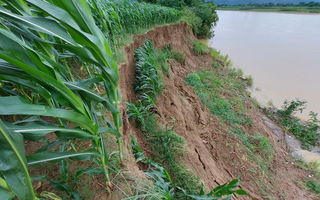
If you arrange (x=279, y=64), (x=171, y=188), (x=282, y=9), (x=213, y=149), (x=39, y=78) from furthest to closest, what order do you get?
(x=282, y=9) < (x=279, y=64) < (x=213, y=149) < (x=171, y=188) < (x=39, y=78)

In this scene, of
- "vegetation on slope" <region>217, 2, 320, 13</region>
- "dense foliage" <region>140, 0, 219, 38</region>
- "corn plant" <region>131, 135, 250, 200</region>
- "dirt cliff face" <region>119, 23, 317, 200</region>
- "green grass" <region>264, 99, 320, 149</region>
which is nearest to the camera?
"corn plant" <region>131, 135, 250, 200</region>

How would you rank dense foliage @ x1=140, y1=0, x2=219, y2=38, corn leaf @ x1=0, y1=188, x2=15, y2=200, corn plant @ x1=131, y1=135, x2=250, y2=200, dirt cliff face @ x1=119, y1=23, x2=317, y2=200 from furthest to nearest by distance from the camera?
dense foliage @ x1=140, y1=0, x2=219, y2=38 → dirt cliff face @ x1=119, y1=23, x2=317, y2=200 → corn plant @ x1=131, y1=135, x2=250, y2=200 → corn leaf @ x1=0, y1=188, x2=15, y2=200

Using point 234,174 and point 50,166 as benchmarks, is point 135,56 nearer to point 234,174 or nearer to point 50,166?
point 50,166

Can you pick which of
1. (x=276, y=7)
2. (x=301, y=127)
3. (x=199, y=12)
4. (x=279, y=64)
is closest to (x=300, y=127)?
(x=301, y=127)

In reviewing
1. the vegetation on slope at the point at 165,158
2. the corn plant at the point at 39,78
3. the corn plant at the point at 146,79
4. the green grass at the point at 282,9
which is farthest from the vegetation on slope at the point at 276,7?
the corn plant at the point at 39,78

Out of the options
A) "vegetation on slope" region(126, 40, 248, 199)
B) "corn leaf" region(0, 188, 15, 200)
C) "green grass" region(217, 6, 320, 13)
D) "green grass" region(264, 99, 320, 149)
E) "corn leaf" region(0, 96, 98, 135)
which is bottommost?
"green grass" region(264, 99, 320, 149)

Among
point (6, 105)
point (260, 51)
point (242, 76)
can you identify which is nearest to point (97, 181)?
point (6, 105)

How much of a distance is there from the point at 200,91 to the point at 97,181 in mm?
4371

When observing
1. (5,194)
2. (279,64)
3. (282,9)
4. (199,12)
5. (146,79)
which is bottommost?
(279,64)

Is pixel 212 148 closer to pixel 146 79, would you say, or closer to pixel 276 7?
pixel 146 79

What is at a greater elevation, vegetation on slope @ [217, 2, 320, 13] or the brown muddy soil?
vegetation on slope @ [217, 2, 320, 13]

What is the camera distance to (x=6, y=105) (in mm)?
528

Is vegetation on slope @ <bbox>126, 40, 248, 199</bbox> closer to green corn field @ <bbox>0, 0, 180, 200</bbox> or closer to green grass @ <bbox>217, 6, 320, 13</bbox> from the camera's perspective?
green corn field @ <bbox>0, 0, 180, 200</bbox>

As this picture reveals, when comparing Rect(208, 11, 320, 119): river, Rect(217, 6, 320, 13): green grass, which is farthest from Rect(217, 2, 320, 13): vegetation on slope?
Rect(208, 11, 320, 119): river
